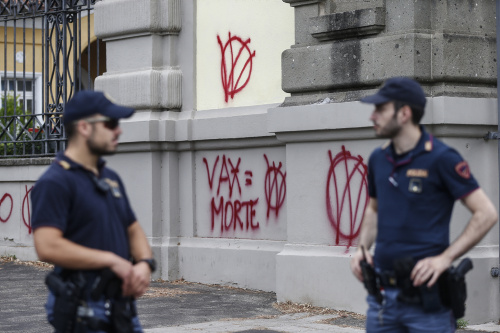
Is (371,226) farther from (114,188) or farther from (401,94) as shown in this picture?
(114,188)

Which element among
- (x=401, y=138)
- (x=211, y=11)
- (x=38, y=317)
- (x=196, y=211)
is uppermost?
(x=211, y=11)

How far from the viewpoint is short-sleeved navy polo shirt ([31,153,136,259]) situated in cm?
409

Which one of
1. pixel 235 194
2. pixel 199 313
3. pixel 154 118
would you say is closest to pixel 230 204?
pixel 235 194

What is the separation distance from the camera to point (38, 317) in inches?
340

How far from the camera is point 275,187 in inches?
392

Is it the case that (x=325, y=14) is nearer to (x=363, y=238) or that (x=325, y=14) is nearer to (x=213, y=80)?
(x=213, y=80)

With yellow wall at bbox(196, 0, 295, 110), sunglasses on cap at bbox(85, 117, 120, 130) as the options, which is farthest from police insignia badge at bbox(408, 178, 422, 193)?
yellow wall at bbox(196, 0, 295, 110)

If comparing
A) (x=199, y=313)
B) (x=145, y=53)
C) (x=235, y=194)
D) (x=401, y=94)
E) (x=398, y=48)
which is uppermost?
(x=145, y=53)

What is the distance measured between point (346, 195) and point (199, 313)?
162 cm

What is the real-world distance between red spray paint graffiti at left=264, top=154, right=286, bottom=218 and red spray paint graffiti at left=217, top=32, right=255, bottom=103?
0.92 m

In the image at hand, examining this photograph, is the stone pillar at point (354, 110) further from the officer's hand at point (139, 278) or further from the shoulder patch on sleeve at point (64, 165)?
the shoulder patch on sleeve at point (64, 165)

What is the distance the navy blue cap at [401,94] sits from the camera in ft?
14.7

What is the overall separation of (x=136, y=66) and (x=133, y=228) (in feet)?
Answer: 22.5

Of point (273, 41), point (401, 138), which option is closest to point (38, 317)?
point (273, 41)
